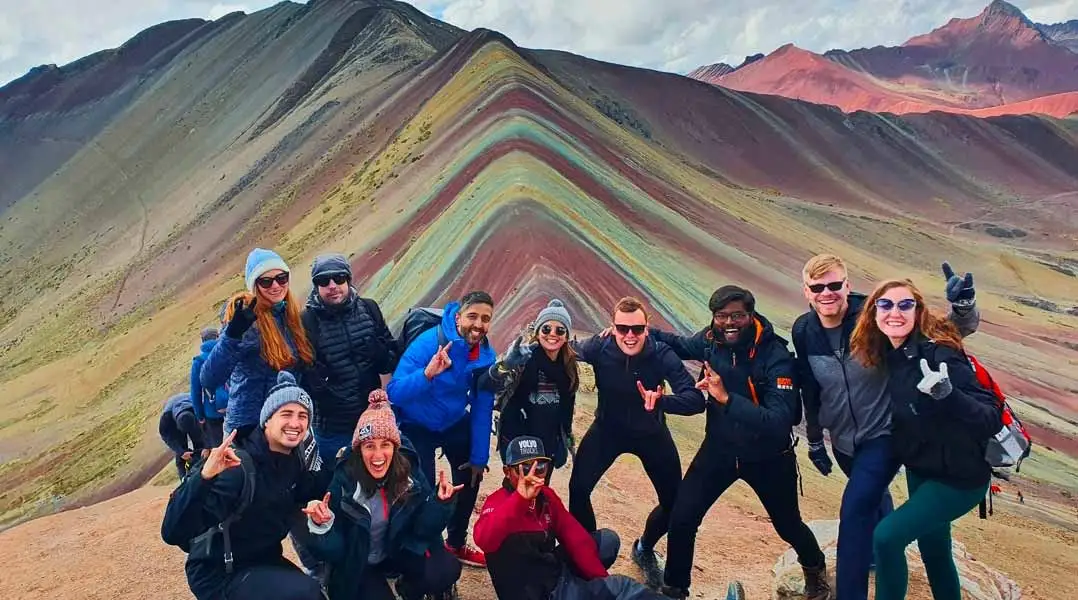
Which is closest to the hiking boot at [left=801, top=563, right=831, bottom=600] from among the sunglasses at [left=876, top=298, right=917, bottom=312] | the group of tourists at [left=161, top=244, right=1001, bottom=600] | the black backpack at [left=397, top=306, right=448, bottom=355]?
the group of tourists at [left=161, top=244, right=1001, bottom=600]

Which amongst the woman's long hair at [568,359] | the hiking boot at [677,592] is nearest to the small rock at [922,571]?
the hiking boot at [677,592]

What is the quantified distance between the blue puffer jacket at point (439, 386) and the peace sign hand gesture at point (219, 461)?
113 centimetres

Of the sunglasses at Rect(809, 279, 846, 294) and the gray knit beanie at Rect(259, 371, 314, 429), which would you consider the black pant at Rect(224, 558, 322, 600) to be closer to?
the gray knit beanie at Rect(259, 371, 314, 429)

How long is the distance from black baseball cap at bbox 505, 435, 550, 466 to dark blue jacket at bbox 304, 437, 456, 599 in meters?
0.43

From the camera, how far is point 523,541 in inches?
140

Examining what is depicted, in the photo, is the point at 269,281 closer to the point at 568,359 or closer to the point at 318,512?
the point at 318,512

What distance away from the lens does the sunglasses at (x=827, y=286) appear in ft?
12.3

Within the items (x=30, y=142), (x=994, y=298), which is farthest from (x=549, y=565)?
(x=30, y=142)

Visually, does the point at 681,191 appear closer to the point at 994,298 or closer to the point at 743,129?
the point at 994,298

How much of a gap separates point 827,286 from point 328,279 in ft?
8.44

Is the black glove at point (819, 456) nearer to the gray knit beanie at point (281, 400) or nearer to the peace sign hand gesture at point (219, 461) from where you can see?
the gray knit beanie at point (281, 400)

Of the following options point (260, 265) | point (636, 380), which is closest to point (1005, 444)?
point (636, 380)

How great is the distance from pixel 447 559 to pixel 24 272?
133 feet

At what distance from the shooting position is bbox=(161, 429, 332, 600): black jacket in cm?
322
